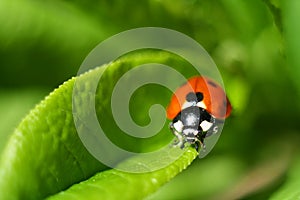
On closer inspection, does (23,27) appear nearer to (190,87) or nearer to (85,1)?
(85,1)

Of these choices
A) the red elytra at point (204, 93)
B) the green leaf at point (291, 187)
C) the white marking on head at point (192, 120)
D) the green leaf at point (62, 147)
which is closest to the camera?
the green leaf at point (62, 147)

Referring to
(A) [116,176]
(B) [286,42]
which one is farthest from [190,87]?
(A) [116,176]

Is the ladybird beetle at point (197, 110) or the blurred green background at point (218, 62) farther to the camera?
the ladybird beetle at point (197, 110)

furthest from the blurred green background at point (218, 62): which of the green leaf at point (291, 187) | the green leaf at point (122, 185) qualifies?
the green leaf at point (122, 185)

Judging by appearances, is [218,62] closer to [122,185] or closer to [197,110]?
[197,110]

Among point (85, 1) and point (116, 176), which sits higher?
point (85, 1)

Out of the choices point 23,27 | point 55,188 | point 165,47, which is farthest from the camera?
point 165,47

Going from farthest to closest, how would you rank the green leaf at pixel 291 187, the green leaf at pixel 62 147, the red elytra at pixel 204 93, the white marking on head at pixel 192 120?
the white marking on head at pixel 192 120 → the red elytra at pixel 204 93 → the green leaf at pixel 291 187 → the green leaf at pixel 62 147

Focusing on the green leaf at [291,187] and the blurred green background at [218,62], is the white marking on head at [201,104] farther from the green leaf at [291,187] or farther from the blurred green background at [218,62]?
the green leaf at [291,187]
